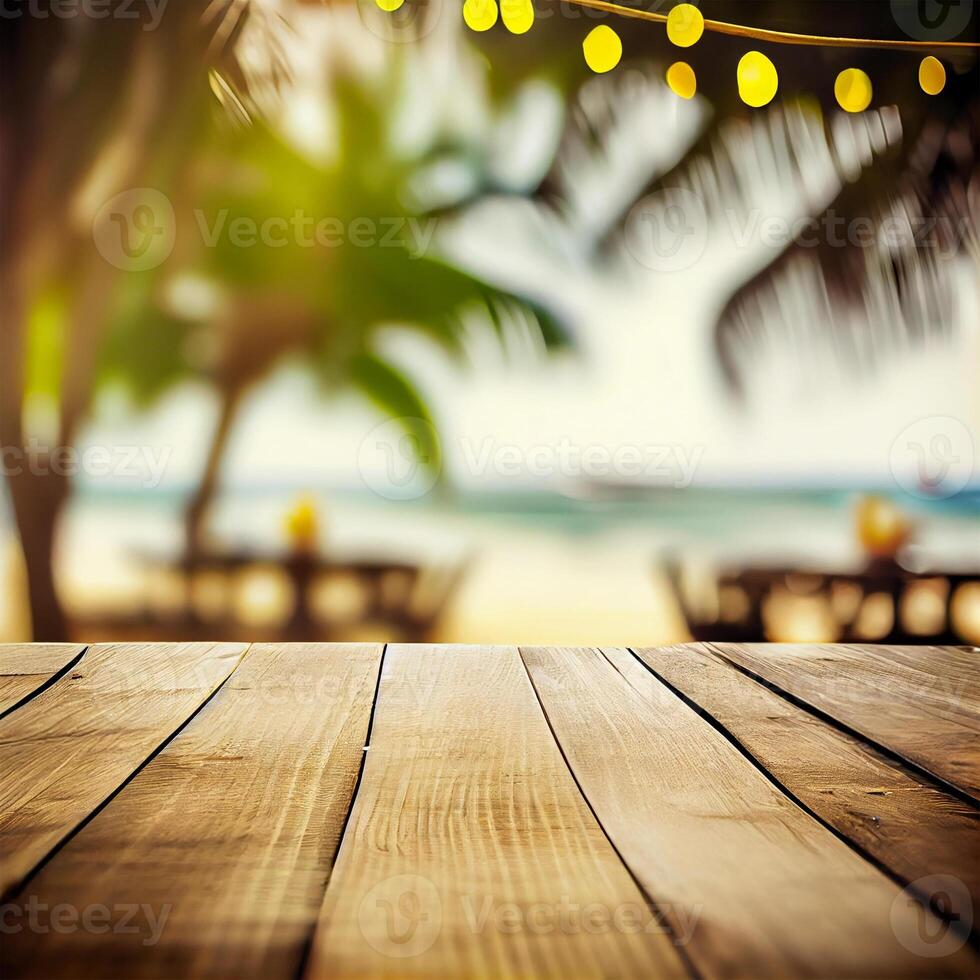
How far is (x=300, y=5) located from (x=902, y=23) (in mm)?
2381

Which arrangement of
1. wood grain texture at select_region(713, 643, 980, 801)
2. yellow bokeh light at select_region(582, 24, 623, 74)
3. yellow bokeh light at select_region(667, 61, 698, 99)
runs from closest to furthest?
wood grain texture at select_region(713, 643, 980, 801)
yellow bokeh light at select_region(582, 24, 623, 74)
yellow bokeh light at select_region(667, 61, 698, 99)

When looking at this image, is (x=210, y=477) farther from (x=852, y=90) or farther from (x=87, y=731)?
(x=87, y=731)

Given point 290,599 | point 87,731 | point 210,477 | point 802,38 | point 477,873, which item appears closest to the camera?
point 477,873

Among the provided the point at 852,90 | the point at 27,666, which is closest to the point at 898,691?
the point at 27,666

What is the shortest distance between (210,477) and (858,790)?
8.29ft

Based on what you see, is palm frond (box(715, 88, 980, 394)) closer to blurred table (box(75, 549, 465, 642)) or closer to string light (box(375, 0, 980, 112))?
string light (box(375, 0, 980, 112))

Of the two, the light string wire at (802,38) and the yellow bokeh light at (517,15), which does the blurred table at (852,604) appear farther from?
the yellow bokeh light at (517,15)

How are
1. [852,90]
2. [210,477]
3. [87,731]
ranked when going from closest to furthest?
[87,731] < [852,90] < [210,477]

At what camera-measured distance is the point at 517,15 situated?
1513mm

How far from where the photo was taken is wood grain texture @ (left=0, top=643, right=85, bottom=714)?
2.05 ft

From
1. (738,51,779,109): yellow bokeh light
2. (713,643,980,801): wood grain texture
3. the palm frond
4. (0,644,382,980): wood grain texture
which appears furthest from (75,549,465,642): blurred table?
(0,644,382,980): wood grain texture

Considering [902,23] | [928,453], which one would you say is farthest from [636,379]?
[928,453]

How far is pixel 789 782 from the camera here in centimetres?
47

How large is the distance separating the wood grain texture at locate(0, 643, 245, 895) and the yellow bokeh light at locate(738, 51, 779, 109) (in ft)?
4.19
